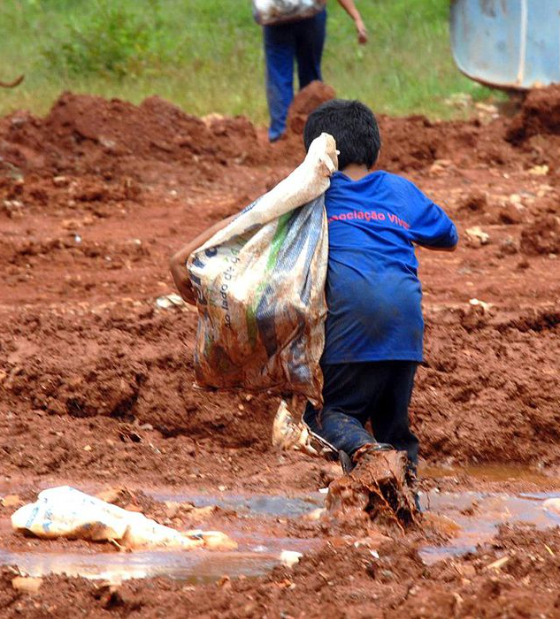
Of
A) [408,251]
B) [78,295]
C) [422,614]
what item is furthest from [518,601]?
[78,295]

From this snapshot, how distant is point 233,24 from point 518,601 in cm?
1376

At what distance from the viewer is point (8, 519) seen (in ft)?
12.6

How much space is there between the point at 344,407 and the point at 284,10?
6.26 m

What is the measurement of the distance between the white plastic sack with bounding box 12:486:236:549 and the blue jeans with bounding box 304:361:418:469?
488 mm

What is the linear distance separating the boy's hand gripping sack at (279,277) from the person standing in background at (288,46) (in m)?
6.03

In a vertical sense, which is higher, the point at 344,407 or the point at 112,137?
the point at 344,407

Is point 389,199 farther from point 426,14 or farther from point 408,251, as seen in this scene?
point 426,14

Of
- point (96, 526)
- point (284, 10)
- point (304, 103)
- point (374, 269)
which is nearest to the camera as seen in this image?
point (96, 526)

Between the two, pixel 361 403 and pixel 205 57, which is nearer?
pixel 361 403

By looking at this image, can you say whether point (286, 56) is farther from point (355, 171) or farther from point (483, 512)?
point (483, 512)

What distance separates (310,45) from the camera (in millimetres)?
10320

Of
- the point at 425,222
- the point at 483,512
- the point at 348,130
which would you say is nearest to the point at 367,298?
the point at 425,222

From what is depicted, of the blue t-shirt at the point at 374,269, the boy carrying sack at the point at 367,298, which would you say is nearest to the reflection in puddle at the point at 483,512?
the boy carrying sack at the point at 367,298

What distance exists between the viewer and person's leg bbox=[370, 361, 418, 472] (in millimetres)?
3955
